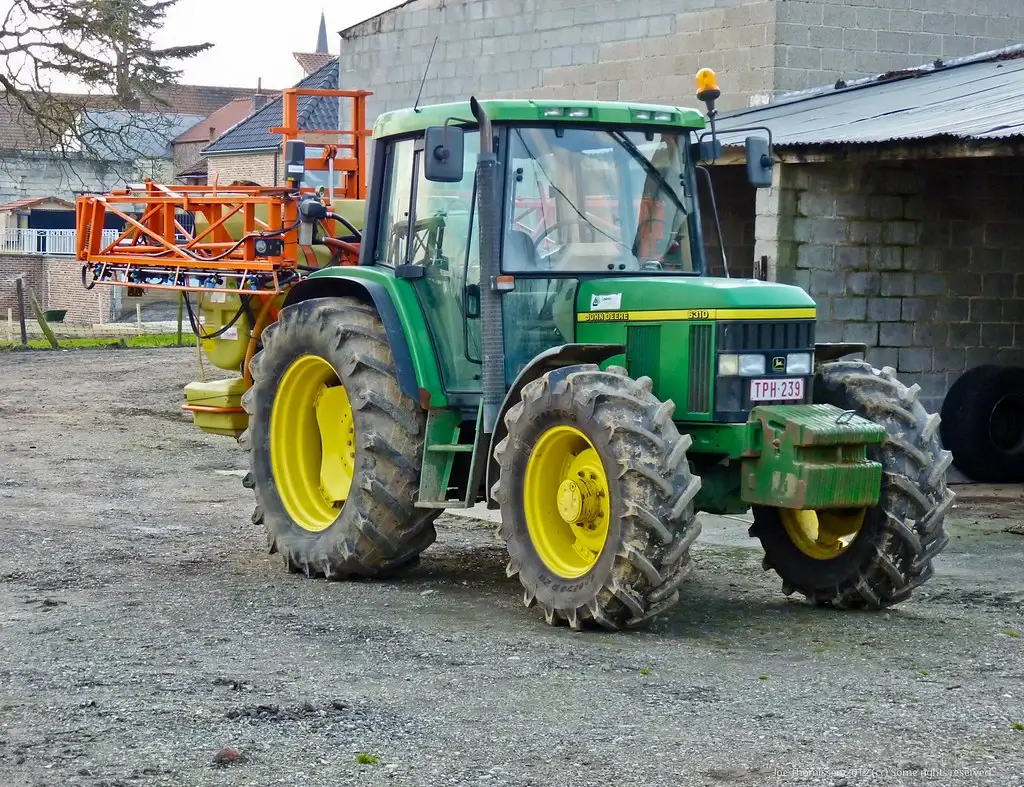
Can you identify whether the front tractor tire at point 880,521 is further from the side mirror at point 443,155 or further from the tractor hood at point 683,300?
the side mirror at point 443,155

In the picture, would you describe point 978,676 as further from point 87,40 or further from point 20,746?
point 87,40

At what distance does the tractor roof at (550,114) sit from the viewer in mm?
7695

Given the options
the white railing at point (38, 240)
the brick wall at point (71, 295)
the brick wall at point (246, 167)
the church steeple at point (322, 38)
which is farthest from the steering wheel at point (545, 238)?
the church steeple at point (322, 38)

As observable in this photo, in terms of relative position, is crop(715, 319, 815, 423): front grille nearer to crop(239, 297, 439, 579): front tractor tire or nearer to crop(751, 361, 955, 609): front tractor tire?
crop(751, 361, 955, 609): front tractor tire

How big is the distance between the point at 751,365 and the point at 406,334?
72.3 inches

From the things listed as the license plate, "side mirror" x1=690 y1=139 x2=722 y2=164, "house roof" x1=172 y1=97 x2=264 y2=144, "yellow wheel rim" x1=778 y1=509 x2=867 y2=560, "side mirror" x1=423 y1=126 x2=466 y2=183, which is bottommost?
"yellow wheel rim" x1=778 y1=509 x2=867 y2=560

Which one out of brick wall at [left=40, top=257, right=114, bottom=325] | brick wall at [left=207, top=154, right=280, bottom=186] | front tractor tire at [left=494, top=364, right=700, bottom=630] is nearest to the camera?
front tractor tire at [left=494, top=364, right=700, bottom=630]

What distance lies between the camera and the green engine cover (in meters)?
6.98

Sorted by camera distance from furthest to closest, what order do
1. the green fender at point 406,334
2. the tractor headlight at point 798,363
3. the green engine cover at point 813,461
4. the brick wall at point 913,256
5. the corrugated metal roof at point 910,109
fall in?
the brick wall at point 913,256
the corrugated metal roof at point 910,109
the green fender at point 406,334
the tractor headlight at point 798,363
the green engine cover at point 813,461

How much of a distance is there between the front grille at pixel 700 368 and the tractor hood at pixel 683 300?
0.07 m

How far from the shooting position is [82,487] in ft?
40.1

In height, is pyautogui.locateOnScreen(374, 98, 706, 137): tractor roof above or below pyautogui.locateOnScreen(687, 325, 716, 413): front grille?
above

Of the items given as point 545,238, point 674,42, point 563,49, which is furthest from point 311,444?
point 563,49

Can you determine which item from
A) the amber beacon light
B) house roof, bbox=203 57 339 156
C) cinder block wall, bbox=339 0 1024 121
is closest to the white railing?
house roof, bbox=203 57 339 156
